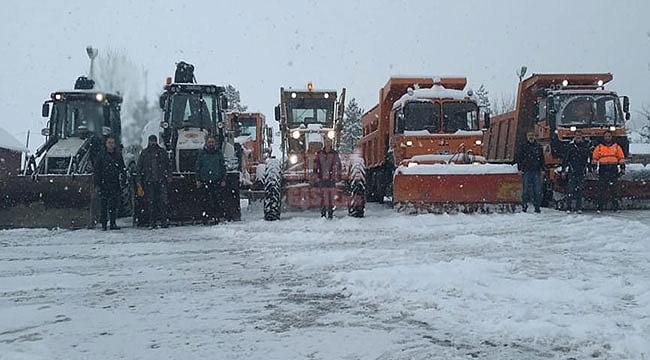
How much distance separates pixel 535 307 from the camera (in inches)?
179

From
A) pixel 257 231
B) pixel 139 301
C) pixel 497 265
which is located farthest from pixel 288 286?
pixel 257 231

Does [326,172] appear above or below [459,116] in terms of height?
below

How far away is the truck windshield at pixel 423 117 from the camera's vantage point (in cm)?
1514

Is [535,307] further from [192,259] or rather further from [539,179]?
[539,179]

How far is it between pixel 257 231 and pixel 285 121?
563 cm

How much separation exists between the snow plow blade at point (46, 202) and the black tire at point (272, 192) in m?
3.28

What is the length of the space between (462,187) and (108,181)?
7.01m

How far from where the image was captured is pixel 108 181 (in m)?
11.5

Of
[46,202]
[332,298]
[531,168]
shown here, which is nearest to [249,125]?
[531,168]

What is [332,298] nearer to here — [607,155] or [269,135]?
[607,155]

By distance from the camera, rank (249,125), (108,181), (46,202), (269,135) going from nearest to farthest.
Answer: (46,202) → (108,181) → (249,125) → (269,135)

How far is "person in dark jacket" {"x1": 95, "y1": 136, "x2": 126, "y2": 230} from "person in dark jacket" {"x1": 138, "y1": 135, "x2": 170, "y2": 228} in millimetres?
459

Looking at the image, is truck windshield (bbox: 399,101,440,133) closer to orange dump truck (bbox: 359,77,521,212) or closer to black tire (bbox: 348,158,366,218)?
orange dump truck (bbox: 359,77,521,212)

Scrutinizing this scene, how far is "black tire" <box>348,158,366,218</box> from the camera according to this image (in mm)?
12680
